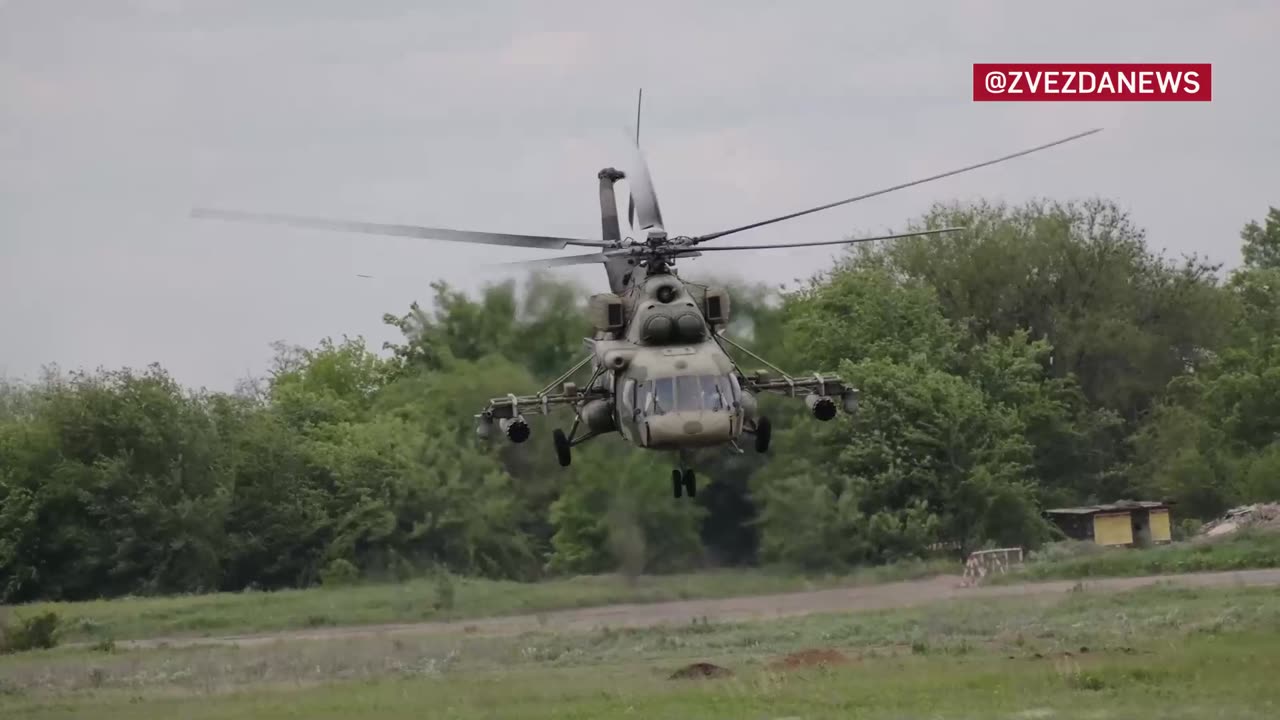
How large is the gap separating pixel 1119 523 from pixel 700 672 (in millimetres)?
26453

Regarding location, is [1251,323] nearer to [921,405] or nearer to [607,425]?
[921,405]

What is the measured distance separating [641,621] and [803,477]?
16.9ft

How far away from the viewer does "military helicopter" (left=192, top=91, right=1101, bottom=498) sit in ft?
87.9

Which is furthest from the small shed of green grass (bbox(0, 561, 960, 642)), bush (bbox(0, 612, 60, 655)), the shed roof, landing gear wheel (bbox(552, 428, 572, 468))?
bush (bbox(0, 612, 60, 655))

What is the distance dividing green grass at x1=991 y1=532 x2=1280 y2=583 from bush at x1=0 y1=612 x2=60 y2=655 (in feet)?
82.1

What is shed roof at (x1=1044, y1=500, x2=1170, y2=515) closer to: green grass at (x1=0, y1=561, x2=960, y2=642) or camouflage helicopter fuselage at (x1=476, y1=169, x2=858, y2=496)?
green grass at (x1=0, y1=561, x2=960, y2=642)

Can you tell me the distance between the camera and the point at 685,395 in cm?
2677

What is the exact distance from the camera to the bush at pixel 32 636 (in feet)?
153

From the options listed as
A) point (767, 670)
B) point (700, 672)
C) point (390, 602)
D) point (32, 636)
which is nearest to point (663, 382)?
point (700, 672)

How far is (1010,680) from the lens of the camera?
3017 centimetres

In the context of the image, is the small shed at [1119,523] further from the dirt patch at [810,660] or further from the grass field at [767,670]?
the dirt patch at [810,660]

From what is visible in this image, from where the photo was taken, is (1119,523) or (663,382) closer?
(663,382)

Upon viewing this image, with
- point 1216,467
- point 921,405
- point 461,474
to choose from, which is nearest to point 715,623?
point 461,474

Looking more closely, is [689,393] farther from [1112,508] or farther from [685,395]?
[1112,508]
